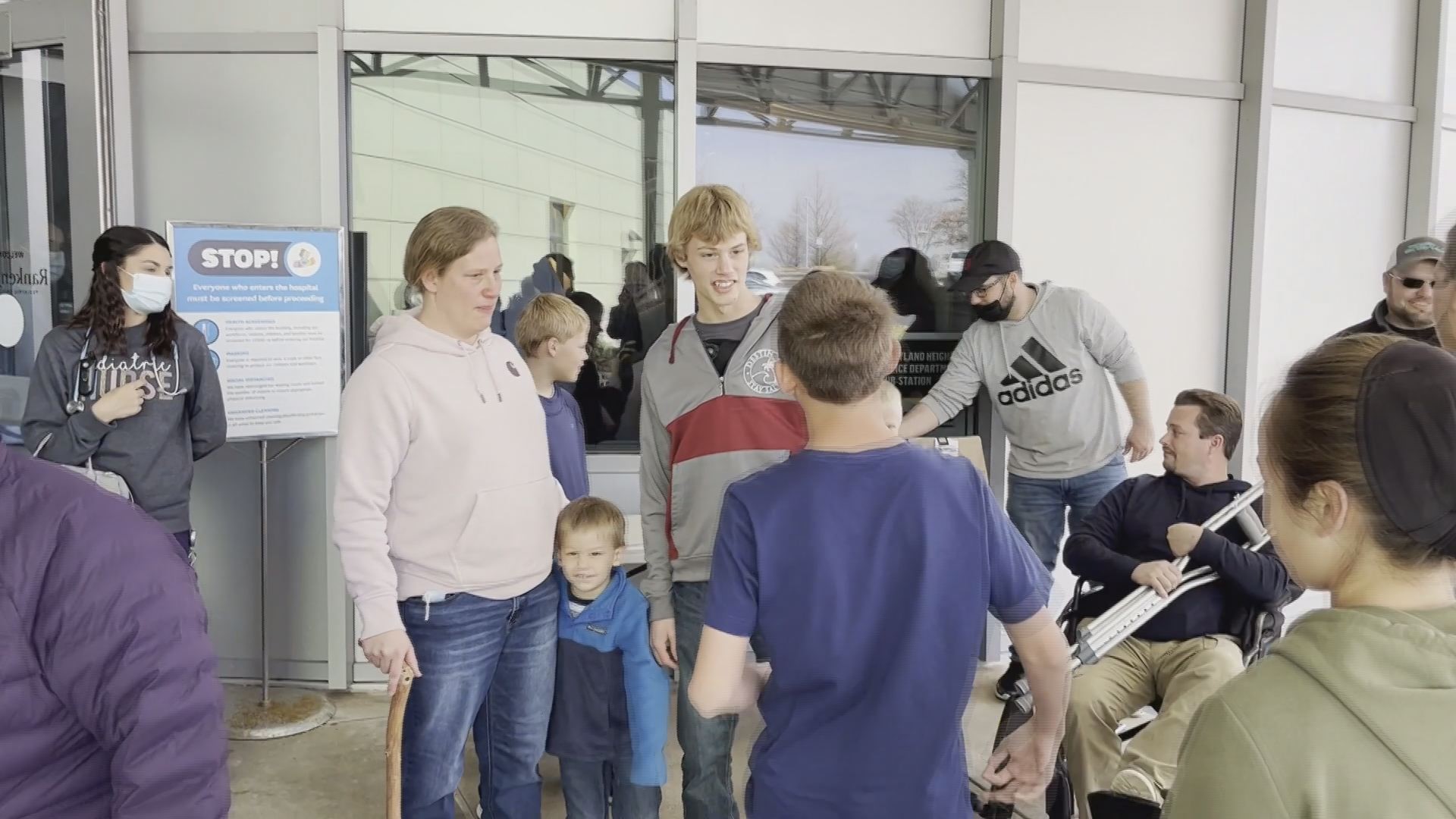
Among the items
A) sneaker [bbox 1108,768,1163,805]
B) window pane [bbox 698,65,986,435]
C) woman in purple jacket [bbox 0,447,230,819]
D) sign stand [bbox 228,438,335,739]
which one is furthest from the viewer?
window pane [bbox 698,65,986,435]

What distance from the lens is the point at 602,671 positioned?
2.45m

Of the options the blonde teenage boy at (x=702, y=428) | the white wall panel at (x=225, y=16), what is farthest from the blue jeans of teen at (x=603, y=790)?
the white wall panel at (x=225, y=16)

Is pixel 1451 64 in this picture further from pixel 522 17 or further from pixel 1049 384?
pixel 522 17

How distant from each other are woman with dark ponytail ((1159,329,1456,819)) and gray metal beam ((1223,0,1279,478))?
404 cm

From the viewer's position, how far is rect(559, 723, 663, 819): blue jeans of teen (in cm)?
250

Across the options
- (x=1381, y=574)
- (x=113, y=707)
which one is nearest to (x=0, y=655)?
(x=113, y=707)

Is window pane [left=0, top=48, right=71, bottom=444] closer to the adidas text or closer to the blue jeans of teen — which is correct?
the blue jeans of teen

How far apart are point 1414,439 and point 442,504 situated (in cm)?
177

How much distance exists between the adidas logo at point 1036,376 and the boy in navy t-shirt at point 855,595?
8.39 ft

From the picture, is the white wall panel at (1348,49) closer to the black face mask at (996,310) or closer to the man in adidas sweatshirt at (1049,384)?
the man in adidas sweatshirt at (1049,384)

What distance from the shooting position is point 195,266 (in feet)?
11.9

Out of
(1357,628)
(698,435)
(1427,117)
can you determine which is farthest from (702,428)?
(1427,117)

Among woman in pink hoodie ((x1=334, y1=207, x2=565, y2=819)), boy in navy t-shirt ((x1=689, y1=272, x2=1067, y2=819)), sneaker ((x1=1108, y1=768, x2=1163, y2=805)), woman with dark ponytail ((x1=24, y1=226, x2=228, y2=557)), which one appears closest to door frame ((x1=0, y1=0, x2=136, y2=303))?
woman with dark ponytail ((x1=24, y1=226, x2=228, y2=557))

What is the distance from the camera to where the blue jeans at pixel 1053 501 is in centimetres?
387
